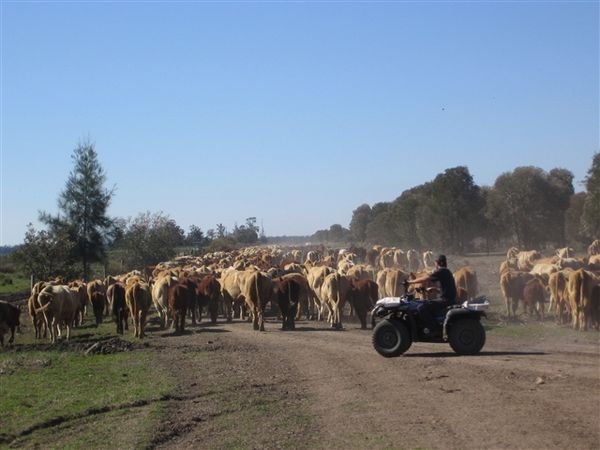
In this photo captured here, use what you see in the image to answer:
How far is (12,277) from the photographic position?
73250mm

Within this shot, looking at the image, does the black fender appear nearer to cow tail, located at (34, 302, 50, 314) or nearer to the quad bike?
the quad bike

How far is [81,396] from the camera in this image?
14.7 meters

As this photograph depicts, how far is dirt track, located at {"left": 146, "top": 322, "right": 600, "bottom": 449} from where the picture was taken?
32.1ft

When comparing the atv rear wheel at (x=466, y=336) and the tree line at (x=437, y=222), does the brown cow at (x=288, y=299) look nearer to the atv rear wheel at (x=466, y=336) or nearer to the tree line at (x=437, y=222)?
the atv rear wheel at (x=466, y=336)

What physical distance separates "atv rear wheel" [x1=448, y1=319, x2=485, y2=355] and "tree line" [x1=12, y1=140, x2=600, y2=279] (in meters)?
37.4

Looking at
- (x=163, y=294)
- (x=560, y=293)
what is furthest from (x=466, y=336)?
(x=163, y=294)

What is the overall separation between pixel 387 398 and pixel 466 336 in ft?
14.9

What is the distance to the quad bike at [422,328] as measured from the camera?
631 inches

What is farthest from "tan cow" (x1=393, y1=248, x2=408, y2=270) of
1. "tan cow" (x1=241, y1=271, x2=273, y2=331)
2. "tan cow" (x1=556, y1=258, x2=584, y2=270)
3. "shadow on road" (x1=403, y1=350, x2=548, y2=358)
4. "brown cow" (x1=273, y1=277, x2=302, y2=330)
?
"shadow on road" (x1=403, y1=350, x2=548, y2=358)

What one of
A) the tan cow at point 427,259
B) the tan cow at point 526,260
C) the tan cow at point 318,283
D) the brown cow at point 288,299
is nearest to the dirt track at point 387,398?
the brown cow at point 288,299

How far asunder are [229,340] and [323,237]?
151301mm

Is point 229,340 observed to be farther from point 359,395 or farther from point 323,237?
point 323,237

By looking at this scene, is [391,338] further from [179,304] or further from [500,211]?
[500,211]

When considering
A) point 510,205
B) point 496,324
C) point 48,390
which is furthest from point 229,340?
point 510,205
